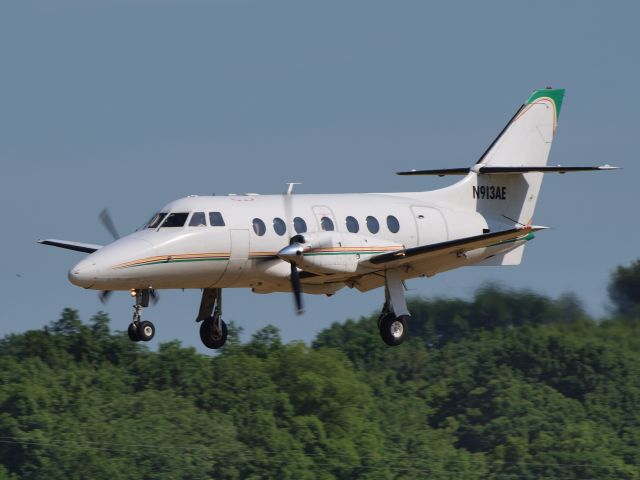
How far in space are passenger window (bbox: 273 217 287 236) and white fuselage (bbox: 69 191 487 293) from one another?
20 millimetres

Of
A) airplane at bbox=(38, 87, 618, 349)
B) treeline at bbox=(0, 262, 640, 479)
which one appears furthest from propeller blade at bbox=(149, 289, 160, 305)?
treeline at bbox=(0, 262, 640, 479)

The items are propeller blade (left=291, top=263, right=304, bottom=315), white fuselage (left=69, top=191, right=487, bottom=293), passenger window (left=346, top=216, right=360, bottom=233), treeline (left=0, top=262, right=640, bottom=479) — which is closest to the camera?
white fuselage (left=69, top=191, right=487, bottom=293)

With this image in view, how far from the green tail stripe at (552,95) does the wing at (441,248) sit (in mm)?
5451

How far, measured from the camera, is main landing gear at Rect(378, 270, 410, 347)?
104 feet

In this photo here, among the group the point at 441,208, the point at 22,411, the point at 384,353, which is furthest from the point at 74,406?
the point at 441,208

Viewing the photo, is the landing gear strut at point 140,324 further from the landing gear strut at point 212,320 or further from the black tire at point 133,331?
the landing gear strut at point 212,320

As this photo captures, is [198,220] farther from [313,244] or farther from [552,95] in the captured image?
[552,95]

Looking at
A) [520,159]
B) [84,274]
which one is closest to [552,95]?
[520,159]

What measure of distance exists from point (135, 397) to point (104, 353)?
9.11 feet

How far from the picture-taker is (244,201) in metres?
30.6

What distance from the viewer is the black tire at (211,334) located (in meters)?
32.3

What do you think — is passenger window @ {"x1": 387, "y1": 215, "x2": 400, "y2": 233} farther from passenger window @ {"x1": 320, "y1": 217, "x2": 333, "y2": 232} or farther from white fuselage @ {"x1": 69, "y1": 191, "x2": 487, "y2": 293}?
passenger window @ {"x1": 320, "y1": 217, "x2": 333, "y2": 232}

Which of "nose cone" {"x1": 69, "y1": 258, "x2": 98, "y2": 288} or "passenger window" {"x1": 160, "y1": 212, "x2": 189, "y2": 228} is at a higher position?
"passenger window" {"x1": 160, "y1": 212, "x2": 189, "y2": 228}

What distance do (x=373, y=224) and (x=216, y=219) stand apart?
3615 mm
